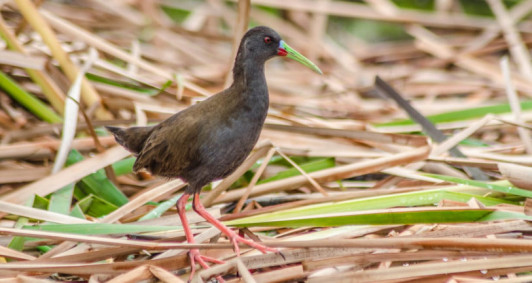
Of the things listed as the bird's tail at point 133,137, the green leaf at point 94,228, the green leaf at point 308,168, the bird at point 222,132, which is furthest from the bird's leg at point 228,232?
the green leaf at point 308,168

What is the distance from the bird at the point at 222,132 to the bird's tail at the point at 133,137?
0.58ft

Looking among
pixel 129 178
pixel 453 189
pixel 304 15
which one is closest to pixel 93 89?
pixel 129 178

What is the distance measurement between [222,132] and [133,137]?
0.62 metres

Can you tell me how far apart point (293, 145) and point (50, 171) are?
4.14ft

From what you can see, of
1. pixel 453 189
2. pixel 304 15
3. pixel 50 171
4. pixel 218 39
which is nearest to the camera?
pixel 453 189

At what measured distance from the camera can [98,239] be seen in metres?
2.72

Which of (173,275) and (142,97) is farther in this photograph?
(142,97)

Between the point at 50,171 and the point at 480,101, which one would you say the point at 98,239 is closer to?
the point at 50,171

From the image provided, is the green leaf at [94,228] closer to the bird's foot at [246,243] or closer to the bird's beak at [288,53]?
the bird's foot at [246,243]

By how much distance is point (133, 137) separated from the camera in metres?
3.41

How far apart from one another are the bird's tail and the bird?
18 centimetres

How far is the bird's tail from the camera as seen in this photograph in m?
3.39

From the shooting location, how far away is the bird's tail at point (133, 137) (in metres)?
3.39

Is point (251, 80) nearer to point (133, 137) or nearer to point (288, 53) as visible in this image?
point (288, 53)
